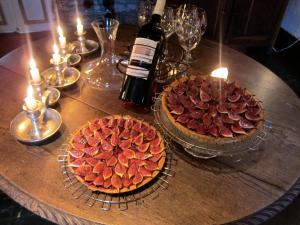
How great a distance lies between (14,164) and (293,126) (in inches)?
32.4

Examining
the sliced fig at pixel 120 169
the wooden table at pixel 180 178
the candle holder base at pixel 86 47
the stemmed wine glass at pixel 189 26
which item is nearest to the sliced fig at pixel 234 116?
the wooden table at pixel 180 178

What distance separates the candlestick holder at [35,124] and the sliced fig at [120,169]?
0.24 m

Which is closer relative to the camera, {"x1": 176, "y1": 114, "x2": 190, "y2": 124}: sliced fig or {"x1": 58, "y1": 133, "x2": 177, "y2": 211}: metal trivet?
{"x1": 58, "y1": 133, "x2": 177, "y2": 211}: metal trivet

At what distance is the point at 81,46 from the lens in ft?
3.95

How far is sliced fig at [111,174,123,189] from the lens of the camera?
66 centimetres

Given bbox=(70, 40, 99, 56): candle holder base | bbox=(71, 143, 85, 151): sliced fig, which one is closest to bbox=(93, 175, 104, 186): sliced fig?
bbox=(71, 143, 85, 151): sliced fig

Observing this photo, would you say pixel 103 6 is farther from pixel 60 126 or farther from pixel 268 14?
pixel 60 126

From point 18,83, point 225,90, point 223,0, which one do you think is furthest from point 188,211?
point 223,0

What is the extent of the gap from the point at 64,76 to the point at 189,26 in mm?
517

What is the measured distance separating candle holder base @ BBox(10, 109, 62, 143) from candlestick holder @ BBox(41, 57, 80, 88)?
157 millimetres

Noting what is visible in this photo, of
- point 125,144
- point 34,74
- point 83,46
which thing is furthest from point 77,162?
point 83,46

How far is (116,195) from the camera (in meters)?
0.66

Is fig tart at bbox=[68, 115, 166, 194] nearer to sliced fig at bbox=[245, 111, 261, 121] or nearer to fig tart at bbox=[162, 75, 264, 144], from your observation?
fig tart at bbox=[162, 75, 264, 144]

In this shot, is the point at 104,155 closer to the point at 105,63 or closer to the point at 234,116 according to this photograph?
the point at 234,116
